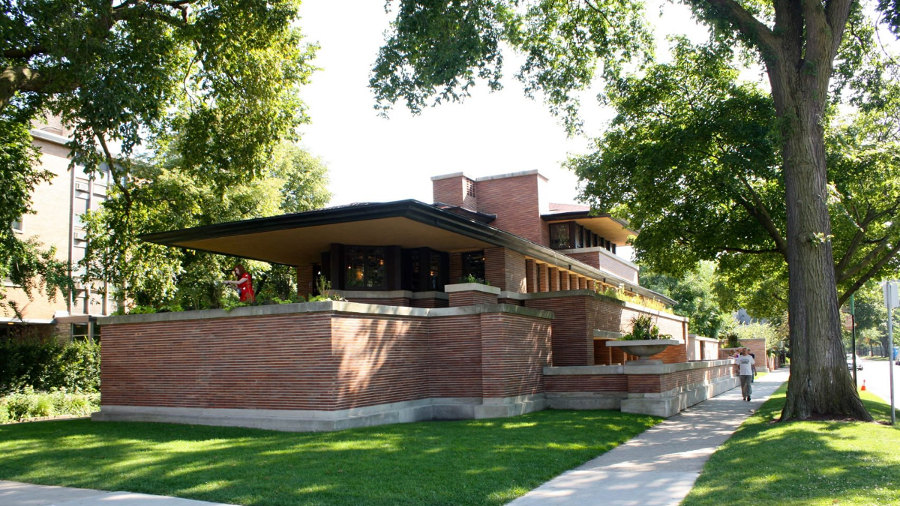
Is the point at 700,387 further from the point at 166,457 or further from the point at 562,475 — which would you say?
the point at 166,457

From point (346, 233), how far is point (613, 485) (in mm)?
11815

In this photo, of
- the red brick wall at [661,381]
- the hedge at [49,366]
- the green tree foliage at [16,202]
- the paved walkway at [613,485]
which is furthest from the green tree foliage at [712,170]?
the hedge at [49,366]

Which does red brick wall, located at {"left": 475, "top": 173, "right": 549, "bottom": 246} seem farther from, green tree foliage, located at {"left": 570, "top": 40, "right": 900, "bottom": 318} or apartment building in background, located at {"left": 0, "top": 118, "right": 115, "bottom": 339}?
apartment building in background, located at {"left": 0, "top": 118, "right": 115, "bottom": 339}

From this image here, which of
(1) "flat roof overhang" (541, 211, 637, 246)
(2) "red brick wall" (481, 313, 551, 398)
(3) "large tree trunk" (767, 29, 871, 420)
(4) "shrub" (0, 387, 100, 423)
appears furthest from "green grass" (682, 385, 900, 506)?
(4) "shrub" (0, 387, 100, 423)

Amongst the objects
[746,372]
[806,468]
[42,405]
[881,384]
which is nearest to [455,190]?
[746,372]

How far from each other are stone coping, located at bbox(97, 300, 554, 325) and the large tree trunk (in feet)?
21.7

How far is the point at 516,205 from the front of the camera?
32.0 meters

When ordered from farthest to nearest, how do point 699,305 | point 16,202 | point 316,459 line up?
1. point 699,305
2. point 16,202
3. point 316,459

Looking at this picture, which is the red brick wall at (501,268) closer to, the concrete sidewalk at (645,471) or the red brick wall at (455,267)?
the red brick wall at (455,267)

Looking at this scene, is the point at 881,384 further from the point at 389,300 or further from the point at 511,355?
the point at 389,300

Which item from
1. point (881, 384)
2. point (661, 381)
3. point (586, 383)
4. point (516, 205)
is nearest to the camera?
point (661, 381)

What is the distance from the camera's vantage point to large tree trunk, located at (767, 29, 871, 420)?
579 inches

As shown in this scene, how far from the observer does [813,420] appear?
14344 mm

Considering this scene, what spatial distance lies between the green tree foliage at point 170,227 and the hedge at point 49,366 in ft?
8.62
